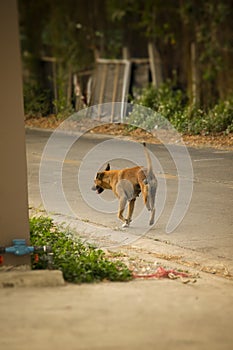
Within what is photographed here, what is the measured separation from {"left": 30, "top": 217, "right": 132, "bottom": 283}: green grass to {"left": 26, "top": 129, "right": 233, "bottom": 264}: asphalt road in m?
1.27

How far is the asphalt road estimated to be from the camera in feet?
31.4

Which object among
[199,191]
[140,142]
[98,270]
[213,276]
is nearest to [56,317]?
[98,270]

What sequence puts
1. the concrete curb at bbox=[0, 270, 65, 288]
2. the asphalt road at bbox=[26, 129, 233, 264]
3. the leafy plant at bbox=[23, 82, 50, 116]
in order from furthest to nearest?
the leafy plant at bbox=[23, 82, 50, 116], the asphalt road at bbox=[26, 129, 233, 264], the concrete curb at bbox=[0, 270, 65, 288]

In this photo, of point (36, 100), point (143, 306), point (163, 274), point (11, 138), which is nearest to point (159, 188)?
point (163, 274)

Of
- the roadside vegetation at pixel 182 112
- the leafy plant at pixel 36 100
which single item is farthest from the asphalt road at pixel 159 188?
the leafy plant at pixel 36 100

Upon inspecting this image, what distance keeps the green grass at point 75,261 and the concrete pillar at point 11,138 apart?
0.35 meters

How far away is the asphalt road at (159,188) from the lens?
376 inches

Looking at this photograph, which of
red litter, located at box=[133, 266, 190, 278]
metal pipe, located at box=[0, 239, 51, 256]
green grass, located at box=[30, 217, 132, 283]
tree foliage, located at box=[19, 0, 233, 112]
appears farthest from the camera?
tree foliage, located at box=[19, 0, 233, 112]

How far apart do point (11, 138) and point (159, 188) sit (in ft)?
19.4

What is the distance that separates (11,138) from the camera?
6762 mm

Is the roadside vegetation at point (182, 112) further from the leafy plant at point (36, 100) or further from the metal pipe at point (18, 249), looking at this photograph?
the metal pipe at point (18, 249)

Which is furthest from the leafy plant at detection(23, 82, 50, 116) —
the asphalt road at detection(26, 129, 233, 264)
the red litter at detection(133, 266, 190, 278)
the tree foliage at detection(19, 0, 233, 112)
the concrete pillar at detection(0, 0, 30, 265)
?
the concrete pillar at detection(0, 0, 30, 265)

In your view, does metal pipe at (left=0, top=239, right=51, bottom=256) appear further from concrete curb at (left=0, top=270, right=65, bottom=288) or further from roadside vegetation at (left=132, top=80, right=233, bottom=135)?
roadside vegetation at (left=132, top=80, right=233, bottom=135)

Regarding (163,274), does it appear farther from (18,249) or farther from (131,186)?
(131,186)
